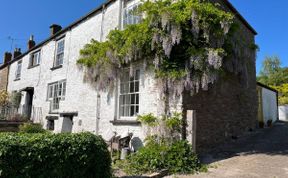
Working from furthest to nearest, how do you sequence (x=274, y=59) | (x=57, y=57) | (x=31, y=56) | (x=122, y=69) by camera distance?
(x=274, y=59)
(x=31, y=56)
(x=57, y=57)
(x=122, y=69)

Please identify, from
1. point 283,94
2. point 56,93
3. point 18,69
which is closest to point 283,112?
point 283,94

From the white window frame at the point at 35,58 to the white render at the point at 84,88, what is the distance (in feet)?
2.01

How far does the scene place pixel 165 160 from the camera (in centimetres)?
696

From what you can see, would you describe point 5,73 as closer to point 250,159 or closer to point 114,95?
point 114,95

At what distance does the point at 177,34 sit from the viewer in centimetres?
775

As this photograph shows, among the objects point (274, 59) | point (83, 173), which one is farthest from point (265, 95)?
point (274, 59)

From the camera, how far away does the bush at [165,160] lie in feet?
22.2

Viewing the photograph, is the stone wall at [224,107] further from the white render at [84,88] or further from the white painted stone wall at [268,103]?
the white painted stone wall at [268,103]

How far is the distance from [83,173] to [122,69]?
5427mm

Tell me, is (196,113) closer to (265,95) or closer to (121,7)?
(121,7)

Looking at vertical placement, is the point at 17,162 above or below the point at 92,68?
below

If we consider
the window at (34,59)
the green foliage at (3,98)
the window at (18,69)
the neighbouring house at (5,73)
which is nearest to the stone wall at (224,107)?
the window at (34,59)

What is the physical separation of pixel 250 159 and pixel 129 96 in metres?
4.61

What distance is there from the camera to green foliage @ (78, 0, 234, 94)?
7590 mm
